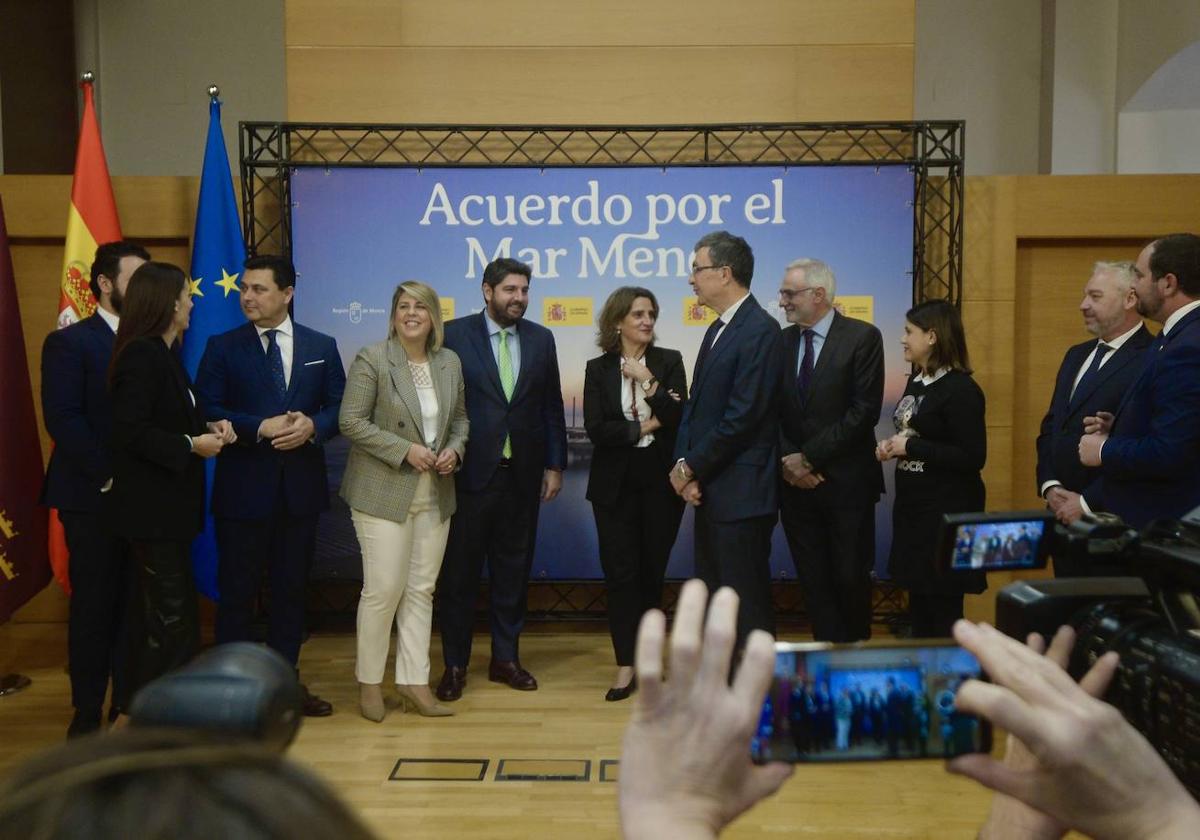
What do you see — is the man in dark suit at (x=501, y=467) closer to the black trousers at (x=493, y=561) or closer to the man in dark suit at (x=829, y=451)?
the black trousers at (x=493, y=561)

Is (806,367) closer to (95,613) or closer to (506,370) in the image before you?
(506,370)

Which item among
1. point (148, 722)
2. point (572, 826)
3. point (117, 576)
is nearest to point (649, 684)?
point (148, 722)

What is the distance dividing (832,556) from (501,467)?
4.23ft

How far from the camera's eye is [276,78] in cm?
729

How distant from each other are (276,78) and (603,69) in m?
2.96

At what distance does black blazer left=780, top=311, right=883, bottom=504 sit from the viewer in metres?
4.16

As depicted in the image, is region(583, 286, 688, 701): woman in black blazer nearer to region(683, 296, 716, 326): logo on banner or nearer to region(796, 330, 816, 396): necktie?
region(796, 330, 816, 396): necktie

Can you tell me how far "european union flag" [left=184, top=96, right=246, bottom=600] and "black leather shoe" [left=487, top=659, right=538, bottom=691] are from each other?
47.6 inches

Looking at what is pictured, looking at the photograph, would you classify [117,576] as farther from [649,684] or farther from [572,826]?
[649,684]

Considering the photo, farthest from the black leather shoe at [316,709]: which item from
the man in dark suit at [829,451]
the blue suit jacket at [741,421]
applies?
the man in dark suit at [829,451]

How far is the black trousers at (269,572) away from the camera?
406 centimetres

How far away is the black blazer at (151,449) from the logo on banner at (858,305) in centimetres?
278

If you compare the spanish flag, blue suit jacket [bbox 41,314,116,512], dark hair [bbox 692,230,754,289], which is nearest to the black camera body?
dark hair [bbox 692,230,754,289]

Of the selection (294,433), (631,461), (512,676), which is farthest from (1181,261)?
(294,433)
